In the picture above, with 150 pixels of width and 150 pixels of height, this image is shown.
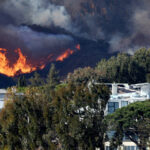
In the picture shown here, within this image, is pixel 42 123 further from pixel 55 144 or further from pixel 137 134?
pixel 137 134

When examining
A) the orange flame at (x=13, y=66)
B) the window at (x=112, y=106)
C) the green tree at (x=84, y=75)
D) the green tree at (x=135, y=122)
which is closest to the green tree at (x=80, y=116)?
the green tree at (x=135, y=122)

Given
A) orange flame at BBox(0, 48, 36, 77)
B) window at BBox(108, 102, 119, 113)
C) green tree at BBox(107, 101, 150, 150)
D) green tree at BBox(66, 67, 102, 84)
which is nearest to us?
green tree at BBox(107, 101, 150, 150)

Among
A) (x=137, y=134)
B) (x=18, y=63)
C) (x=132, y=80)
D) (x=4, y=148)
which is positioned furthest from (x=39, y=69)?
(x=4, y=148)

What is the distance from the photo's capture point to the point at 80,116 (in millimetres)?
46594

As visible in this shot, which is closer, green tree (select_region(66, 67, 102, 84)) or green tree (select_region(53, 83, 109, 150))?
green tree (select_region(53, 83, 109, 150))

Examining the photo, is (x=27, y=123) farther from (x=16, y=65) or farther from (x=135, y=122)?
(x=16, y=65)

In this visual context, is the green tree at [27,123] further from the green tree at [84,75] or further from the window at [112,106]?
the green tree at [84,75]

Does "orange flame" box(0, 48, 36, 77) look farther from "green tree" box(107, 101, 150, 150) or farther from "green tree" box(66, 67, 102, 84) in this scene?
"green tree" box(107, 101, 150, 150)

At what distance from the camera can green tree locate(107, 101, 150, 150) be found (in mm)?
56281

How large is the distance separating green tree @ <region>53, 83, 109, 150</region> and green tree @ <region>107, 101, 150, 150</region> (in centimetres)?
803

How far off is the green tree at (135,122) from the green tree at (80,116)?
8.03 meters

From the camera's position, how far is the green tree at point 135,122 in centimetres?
5628

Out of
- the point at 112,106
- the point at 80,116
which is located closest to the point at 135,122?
the point at 80,116

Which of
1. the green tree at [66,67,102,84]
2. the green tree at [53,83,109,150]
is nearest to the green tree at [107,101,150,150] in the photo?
the green tree at [53,83,109,150]
